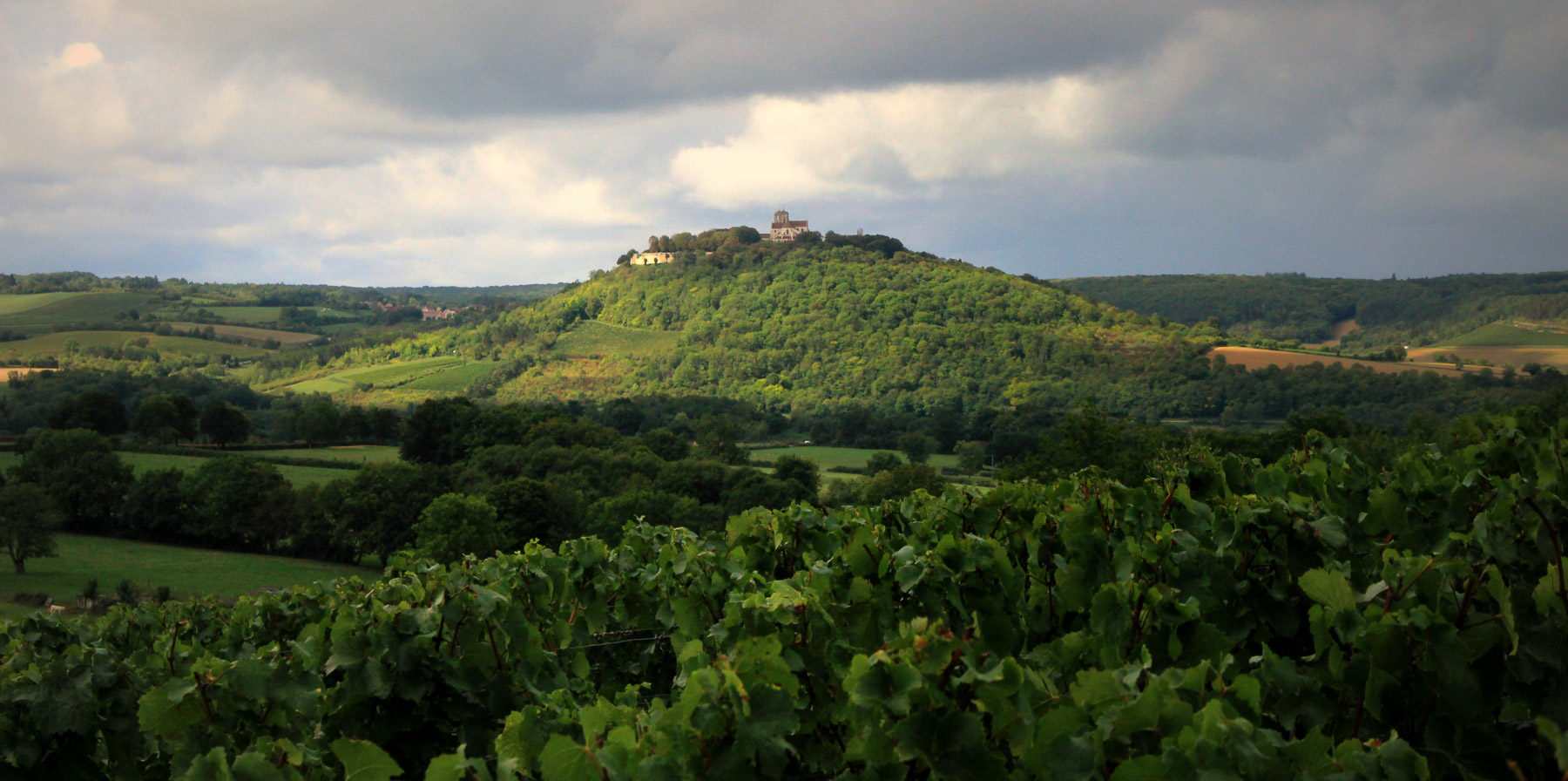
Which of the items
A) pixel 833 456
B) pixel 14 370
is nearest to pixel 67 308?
pixel 14 370

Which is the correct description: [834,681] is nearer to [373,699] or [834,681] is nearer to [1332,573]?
[1332,573]

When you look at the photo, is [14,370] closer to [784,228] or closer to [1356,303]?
[784,228]

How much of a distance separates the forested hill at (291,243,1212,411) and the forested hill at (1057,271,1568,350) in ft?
88.2

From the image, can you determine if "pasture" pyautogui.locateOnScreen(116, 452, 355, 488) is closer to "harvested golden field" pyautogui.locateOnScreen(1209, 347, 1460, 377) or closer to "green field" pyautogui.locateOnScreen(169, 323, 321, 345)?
"harvested golden field" pyautogui.locateOnScreen(1209, 347, 1460, 377)

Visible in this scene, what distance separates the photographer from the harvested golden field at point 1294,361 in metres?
85.1

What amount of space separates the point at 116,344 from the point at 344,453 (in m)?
58.8

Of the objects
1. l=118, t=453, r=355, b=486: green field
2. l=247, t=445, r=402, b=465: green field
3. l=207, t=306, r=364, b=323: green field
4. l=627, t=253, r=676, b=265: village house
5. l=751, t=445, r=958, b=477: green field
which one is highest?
l=627, t=253, r=676, b=265: village house

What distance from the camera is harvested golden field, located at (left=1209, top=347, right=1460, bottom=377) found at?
8512cm

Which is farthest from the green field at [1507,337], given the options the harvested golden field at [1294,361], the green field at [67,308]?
the green field at [67,308]

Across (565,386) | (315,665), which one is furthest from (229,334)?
(315,665)

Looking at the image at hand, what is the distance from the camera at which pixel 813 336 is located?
422ft

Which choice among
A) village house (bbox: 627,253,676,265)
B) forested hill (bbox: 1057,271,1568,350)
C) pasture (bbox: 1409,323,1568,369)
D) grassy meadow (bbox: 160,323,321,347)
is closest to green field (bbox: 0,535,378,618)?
grassy meadow (bbox: 160,323,321,347)

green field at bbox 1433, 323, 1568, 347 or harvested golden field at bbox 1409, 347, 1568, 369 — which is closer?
harvested golden field at bbox 1409, 347, 1568, 369

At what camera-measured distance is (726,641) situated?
4.25 meters
